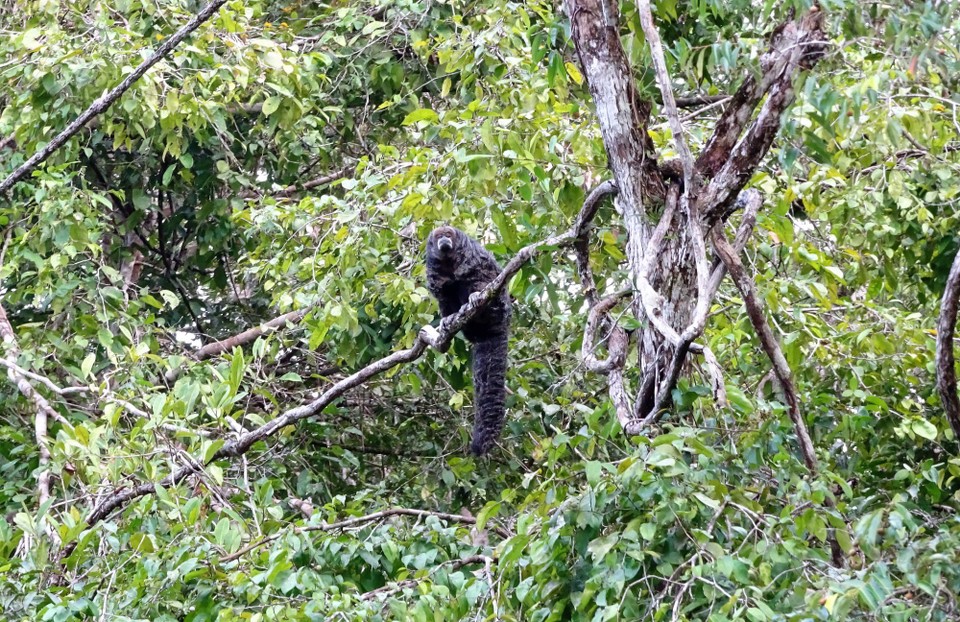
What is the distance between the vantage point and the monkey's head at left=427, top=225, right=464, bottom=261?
21.1ft

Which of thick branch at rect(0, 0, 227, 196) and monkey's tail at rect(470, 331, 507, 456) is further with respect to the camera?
monkey's tail at rect(470, 331, 507, 456)

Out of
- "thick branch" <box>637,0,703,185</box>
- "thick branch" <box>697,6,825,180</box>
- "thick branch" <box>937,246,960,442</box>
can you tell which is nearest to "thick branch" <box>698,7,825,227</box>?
"thick branch" <box>697,6,825,180</box>

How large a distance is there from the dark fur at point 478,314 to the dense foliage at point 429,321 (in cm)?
17

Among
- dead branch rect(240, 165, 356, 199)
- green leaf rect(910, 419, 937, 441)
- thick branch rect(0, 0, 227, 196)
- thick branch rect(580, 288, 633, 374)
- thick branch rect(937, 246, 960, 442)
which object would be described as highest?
thick branch rect(0, 0, 227, 196)

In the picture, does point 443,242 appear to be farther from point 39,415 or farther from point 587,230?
point 39,415

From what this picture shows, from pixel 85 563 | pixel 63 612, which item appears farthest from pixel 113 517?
pixel 63 612

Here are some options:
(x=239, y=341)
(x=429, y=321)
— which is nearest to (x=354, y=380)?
(x=429, y=321)

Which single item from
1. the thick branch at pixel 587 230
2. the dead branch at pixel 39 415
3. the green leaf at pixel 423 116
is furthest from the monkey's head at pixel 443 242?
the dead branch at pixel 39 415

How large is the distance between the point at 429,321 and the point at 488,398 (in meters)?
0.54

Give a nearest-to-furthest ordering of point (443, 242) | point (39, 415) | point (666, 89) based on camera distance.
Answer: point (666, 89) → point (39, 415) → point (443, 242)

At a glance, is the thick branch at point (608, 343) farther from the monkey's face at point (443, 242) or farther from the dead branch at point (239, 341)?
the dead branch at point (239, 341)

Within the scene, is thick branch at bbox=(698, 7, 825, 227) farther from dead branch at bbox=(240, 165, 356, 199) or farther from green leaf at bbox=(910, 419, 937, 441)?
dead branch at bbox=(240, 165, 356, 199)

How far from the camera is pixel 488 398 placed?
6.00 meters

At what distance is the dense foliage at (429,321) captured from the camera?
11.1 feet
